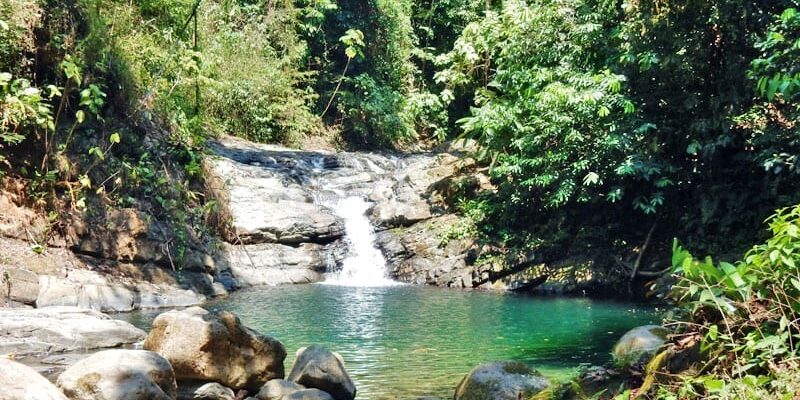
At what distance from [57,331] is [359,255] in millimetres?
9910

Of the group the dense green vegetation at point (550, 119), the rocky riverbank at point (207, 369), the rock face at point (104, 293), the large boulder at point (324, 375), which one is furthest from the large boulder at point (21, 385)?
the dense green vegetation at point (550, 119)

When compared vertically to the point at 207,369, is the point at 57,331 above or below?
below

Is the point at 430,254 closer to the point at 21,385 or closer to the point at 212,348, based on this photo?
the point at 212,348

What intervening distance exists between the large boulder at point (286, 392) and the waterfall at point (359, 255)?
Result: 32.5 ft

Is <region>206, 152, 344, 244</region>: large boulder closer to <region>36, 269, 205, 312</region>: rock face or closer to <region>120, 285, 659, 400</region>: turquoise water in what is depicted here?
<region>120, 285, 659, 400</region>: turquoise water

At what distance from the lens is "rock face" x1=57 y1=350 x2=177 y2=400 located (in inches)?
214

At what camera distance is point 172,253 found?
43.2 ft

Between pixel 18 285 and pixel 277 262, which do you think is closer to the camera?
pixel 18 285

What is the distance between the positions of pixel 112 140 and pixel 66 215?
146 centimetres

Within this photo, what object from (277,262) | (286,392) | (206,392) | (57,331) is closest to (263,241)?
(277,262)

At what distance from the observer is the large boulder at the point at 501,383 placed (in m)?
5.48

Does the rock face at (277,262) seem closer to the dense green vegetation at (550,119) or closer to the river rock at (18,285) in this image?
the dense green vegetation at (550,119)

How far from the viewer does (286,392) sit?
6.37 metres

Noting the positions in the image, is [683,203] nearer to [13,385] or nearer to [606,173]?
[606,173]
